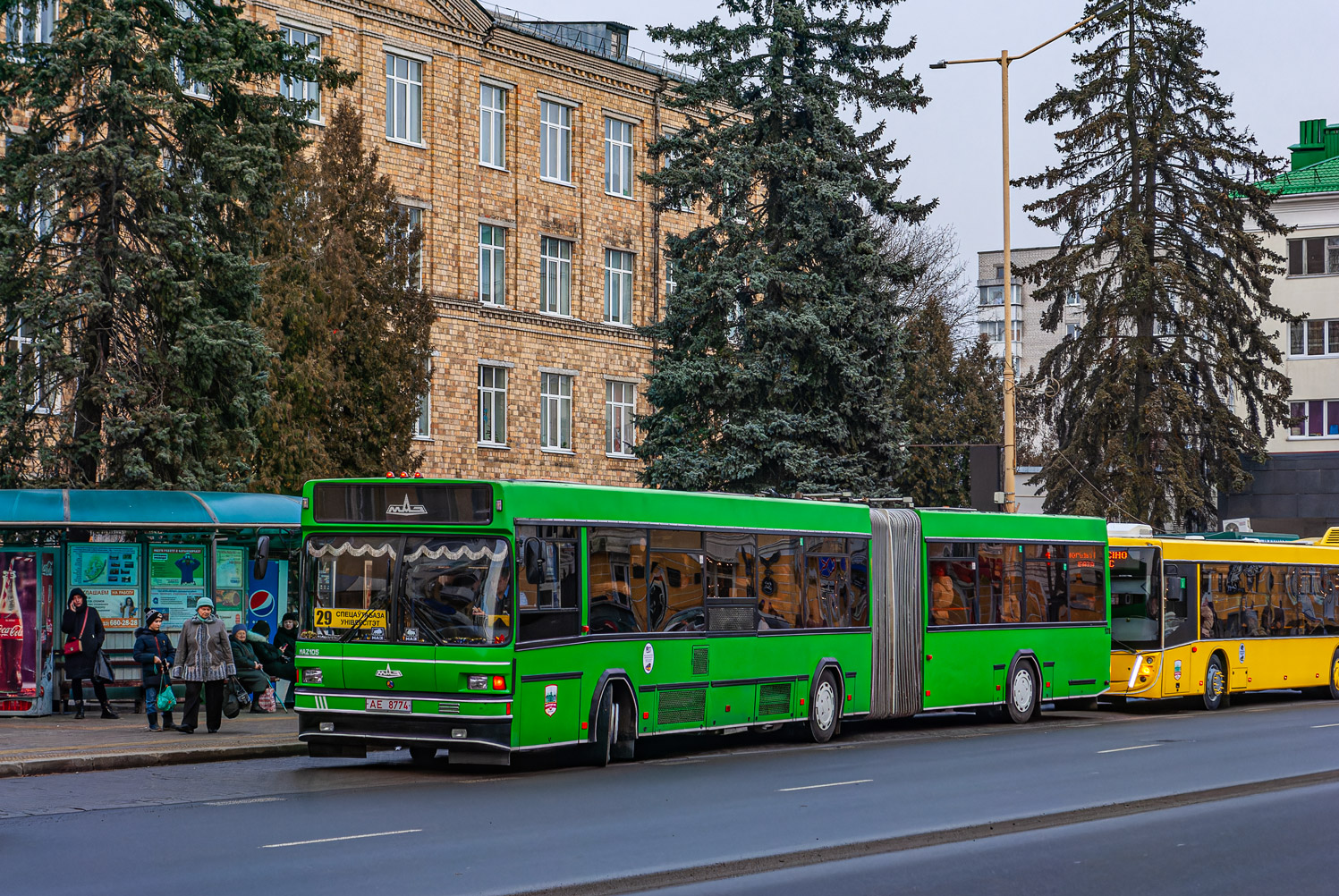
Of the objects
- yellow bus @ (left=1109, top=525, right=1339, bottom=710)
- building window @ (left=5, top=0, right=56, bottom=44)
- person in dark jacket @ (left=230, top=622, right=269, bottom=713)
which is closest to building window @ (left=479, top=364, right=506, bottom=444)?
building window @ (left=5, top=0, right=56, bottom=44)

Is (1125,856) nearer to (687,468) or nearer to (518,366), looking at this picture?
(687,468)

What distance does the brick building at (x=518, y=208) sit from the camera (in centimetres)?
4322

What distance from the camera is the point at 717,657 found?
19453 mm

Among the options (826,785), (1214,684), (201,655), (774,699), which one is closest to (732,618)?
(774,699)

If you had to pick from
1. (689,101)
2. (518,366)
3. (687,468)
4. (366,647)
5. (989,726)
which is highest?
(689,101)

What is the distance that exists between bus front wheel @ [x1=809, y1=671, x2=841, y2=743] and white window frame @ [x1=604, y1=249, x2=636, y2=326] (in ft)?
95.2

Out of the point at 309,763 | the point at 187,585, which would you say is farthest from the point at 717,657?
the point at 187,585

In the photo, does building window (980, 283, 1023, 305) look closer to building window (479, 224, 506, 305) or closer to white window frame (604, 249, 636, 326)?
white window frame (604, 249, 636, 326)

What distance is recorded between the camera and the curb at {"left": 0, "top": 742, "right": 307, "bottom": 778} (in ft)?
53.2

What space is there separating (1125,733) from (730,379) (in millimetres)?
13536

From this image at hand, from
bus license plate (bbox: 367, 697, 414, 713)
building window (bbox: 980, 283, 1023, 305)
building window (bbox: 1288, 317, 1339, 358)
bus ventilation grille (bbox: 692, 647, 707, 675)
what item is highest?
building window (bbox: 980, 283, 1023, 305)

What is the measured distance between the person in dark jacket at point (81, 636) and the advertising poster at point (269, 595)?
8.93 ft

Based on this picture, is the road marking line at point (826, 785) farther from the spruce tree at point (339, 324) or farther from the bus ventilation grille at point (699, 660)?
Result: the spruce tree at point (339, 324)

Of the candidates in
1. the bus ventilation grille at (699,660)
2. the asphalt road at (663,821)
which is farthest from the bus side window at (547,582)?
the bus ventilation grille at (699,660)
